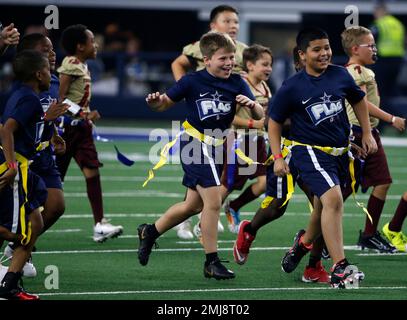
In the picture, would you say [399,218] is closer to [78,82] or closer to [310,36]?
[310,36]

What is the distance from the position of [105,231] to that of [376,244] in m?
2.52

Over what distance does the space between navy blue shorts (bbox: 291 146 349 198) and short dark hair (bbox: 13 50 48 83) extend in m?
2.04

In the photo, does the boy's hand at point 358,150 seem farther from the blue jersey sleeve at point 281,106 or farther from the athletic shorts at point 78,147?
the athletic shorts at point 78,147

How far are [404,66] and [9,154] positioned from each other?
64.0ft

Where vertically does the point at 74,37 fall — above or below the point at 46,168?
above

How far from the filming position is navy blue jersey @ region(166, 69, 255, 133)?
9.49 meters

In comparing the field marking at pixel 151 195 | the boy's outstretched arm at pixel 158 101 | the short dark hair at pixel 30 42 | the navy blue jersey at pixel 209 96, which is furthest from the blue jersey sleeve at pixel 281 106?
the field marking at pixel 151 195

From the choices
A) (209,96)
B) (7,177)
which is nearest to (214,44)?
(209,96)

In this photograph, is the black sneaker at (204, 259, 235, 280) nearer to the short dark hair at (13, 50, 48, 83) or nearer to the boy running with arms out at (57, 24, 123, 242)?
the short dark hair at (13, 50, 48, 83)

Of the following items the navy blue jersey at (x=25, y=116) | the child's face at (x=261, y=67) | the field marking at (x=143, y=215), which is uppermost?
the child's face at (x=261, y=67)

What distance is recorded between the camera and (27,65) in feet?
28.1

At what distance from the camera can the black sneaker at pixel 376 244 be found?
1078 cm

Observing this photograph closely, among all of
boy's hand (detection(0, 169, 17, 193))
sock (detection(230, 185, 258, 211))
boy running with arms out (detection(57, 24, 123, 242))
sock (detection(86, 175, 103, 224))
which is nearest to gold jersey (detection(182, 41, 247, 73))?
boy running with arms out (detection(57, 24, 123, 242))

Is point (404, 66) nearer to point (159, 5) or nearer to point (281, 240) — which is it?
point (159, 5)
